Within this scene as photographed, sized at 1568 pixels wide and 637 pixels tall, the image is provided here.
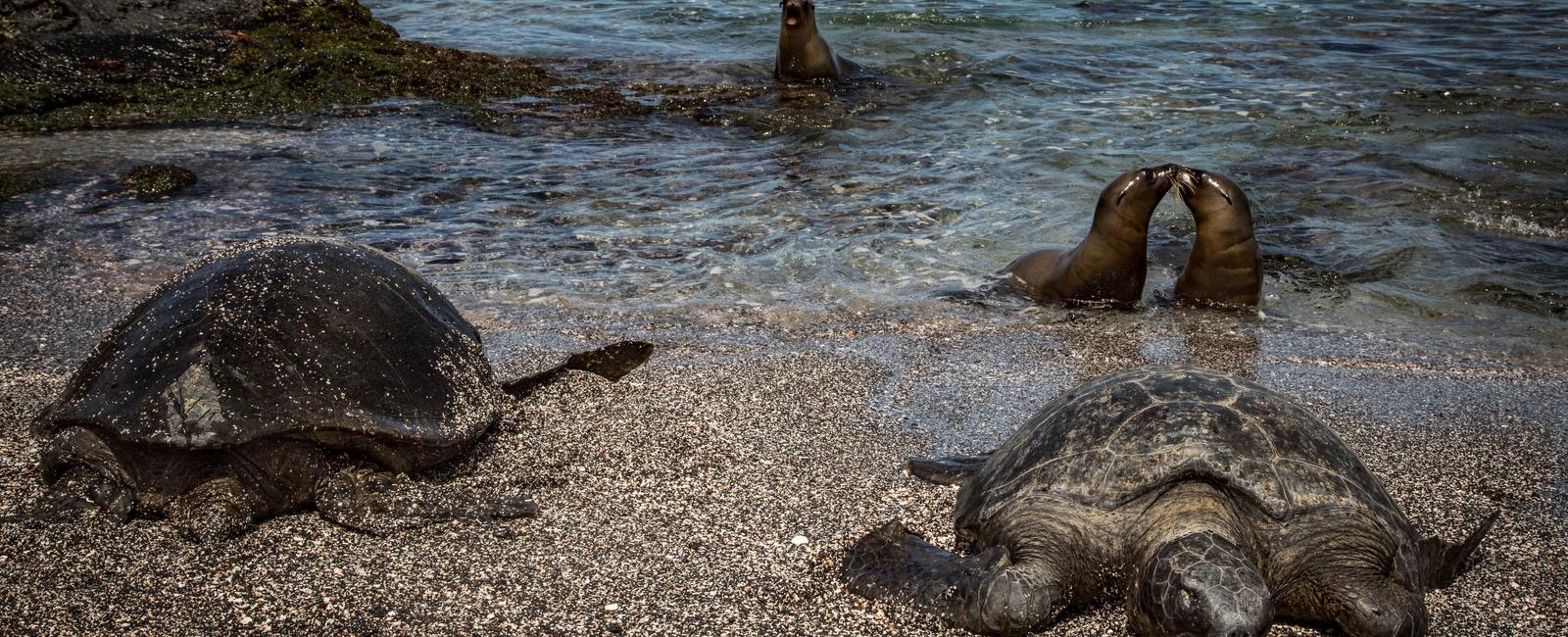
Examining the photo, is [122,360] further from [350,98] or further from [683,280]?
[350,98]

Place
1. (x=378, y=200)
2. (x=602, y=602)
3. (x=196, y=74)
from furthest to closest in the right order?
(x=196, y=74), (x=378, y=200), (x=602, y=602)

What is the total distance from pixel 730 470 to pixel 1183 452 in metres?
1.61

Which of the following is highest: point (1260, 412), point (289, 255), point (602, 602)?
point (289, 255)

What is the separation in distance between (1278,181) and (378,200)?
6.61 m

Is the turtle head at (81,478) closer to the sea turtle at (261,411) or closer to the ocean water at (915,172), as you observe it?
the sea turtle at (261,411)

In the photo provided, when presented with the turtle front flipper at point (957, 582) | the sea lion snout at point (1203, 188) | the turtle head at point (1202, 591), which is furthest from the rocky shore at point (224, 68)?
the turtle head at point (1202, 591)

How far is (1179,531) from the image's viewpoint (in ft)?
9.87

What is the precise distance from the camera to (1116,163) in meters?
9.20

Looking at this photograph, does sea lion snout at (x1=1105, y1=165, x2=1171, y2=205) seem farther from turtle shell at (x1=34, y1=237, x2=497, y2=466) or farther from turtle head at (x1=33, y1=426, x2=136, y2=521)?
turtle head at (x1=33, y1=426, x2=136, y2=521)

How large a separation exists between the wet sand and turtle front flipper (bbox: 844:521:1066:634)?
75 mm

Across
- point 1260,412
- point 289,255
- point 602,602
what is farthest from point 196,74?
point 1260,412

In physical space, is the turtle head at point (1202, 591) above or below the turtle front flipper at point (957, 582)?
above

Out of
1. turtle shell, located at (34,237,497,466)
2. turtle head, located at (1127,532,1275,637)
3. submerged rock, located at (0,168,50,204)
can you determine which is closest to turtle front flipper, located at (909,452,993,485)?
turtle head, located at (1127,532,1275,637)

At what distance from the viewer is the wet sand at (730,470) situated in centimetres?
323
